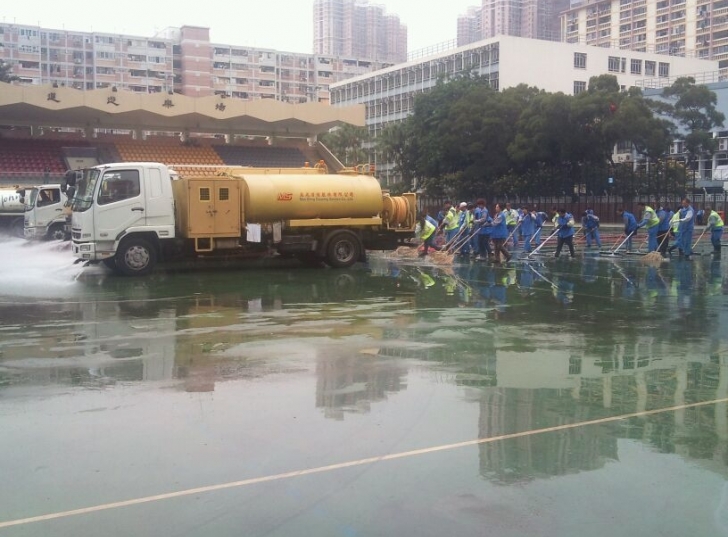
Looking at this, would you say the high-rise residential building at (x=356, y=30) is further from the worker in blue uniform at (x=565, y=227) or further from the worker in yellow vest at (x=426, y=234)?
the worker in blue uniform at (x=565, y=227)

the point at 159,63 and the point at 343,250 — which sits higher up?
the point at 159,63

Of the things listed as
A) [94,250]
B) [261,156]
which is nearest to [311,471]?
[94,250]

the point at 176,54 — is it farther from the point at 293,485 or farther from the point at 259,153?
the point at 293,485

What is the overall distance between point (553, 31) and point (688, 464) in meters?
143

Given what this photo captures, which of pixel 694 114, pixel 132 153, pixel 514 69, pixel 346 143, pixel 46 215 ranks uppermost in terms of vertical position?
pixel 514 69

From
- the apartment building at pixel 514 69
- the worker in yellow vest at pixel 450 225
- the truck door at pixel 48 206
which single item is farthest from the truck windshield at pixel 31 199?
the apartment building at pixel 514 69

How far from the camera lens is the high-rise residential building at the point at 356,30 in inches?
6166

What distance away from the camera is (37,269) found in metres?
17.5

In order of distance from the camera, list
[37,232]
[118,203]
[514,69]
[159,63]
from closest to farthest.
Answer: [118,203], [37,232], [514,69], [159,63]

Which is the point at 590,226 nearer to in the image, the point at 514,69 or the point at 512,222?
the point at 512,222

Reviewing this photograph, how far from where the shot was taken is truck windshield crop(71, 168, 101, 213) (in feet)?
51.7

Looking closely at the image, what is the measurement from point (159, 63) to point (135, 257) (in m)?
98.9

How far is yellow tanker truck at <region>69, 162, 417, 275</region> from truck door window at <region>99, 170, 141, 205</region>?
0.02 m

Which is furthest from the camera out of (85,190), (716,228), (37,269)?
(716,228)
